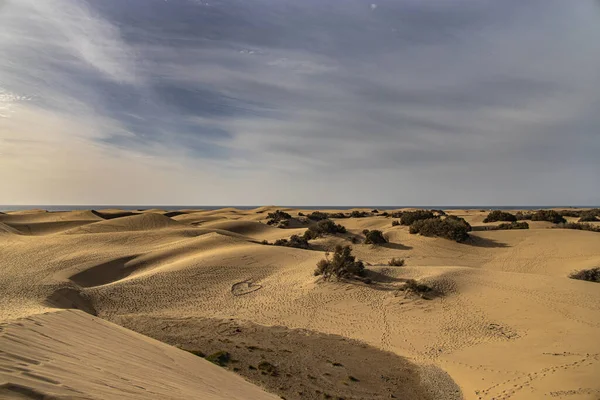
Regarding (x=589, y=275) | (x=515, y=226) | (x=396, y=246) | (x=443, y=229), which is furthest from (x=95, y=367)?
(x=515, y=226)

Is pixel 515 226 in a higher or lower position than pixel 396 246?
higher

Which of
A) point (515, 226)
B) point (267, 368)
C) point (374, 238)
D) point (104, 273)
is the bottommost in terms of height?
point (267, 368)

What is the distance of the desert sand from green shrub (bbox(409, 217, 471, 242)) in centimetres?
94

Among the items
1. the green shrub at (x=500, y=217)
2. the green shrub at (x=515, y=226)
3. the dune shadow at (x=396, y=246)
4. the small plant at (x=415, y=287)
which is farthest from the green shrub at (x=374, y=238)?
the green shrub at (x=500, y=217)

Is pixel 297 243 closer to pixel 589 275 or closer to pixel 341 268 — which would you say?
pixel 341 268

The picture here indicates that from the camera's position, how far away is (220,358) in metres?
8.52

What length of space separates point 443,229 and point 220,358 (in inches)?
758

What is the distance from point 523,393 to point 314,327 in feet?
19.3

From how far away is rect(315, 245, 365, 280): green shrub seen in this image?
582 inches

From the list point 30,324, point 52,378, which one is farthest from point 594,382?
point 30,324

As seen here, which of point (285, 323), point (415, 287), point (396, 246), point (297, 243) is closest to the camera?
point (285, 323)

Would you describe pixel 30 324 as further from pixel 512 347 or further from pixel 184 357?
pixel 512 347

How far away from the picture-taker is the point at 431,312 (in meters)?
11.9

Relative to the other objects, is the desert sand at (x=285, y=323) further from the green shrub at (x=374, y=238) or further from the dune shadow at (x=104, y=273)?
the green shrub at (x=374, y=238)
